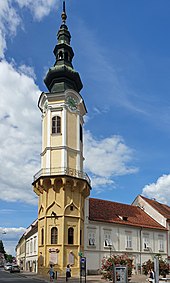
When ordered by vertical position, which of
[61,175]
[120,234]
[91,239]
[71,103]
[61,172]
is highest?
[71,103]

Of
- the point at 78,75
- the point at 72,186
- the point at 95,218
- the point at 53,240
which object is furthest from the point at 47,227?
A: the point at 78,75

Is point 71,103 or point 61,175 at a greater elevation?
point 71,103

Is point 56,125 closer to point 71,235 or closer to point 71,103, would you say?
point 71,103

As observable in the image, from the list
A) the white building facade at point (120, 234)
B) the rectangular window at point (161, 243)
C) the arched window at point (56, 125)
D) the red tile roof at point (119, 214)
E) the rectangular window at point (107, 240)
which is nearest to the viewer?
the arched window at point (56, 125)

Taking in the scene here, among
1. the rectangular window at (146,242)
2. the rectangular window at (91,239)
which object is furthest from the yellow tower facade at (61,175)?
the rectangular window at (146,242)

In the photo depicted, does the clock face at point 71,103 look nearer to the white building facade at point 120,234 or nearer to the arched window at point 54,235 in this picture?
the white building facade at point 120,234

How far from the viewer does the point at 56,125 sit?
43.9 meters

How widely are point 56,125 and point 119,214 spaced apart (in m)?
16.2

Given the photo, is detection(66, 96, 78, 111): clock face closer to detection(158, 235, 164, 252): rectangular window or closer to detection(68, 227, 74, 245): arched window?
detection(68, 227, 74, 245): arched window

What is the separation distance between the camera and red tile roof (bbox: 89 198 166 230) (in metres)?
48.6

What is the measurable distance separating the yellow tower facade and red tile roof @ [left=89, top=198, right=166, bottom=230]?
4.95 metres

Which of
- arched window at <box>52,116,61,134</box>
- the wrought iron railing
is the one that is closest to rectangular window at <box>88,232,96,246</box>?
the wrought iron railing

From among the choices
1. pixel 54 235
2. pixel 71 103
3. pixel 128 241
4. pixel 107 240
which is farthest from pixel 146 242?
pixel 71 103

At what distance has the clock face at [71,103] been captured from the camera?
44406 mm
